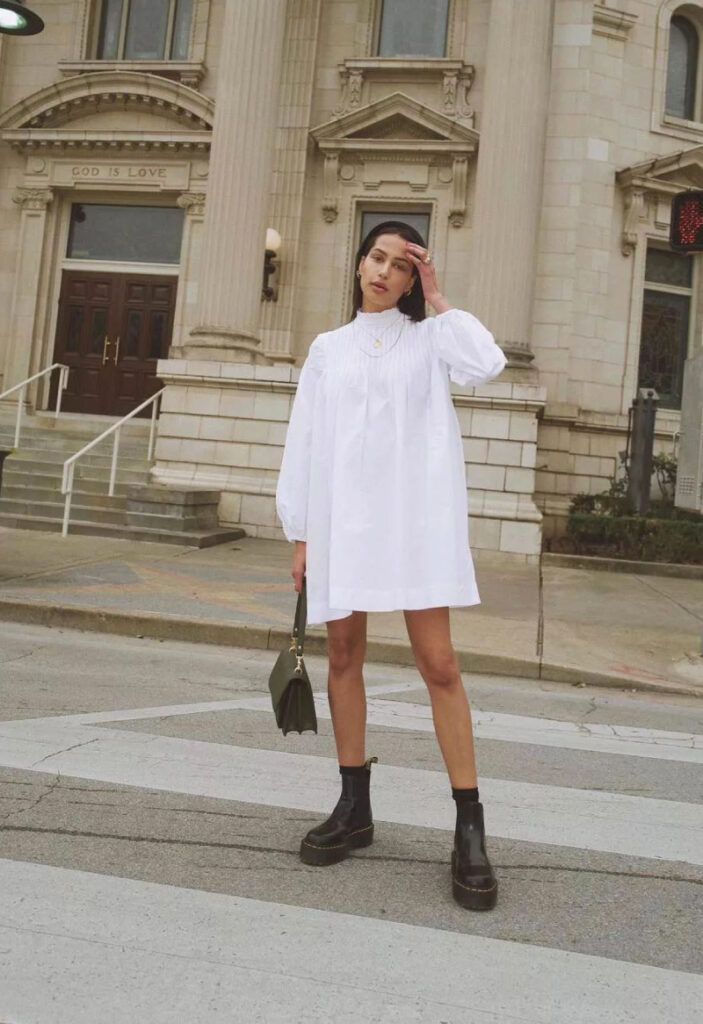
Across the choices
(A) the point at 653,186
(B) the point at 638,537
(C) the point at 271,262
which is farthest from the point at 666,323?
(C) the point at 271,262

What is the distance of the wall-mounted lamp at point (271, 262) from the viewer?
51.4 feet

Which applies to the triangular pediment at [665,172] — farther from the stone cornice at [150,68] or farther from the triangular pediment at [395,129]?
the stone cornice at [150,68]

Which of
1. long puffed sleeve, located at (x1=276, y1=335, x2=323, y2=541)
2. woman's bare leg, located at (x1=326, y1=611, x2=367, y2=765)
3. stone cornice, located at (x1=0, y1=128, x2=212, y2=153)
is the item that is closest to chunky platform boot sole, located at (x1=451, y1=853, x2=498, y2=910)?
woman's bare leg, located at (x1=326, y1=611, x2=367, y2=765)

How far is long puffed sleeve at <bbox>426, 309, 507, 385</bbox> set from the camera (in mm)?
2691

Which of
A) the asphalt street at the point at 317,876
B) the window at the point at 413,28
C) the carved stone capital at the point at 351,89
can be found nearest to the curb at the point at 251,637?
the asphalt street at the point at 317,876

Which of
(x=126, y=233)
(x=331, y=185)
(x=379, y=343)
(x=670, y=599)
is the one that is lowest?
(x=670, y=599)

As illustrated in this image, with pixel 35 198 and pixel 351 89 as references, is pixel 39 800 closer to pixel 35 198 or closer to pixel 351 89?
pixel 351 89

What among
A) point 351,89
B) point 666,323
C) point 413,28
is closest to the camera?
point 351,89

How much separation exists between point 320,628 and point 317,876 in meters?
4.34

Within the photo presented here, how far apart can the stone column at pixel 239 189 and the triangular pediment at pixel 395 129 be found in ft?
7.17

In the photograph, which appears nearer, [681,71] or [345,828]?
[345,828]

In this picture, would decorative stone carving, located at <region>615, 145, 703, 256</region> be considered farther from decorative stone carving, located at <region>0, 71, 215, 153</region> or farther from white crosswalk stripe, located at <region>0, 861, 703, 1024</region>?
white crosswalk stripe, located at <region>0, 861, 703, 1024</region>

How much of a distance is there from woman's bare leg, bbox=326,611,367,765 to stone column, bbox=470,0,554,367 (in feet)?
35.7

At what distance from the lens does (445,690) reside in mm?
2699
